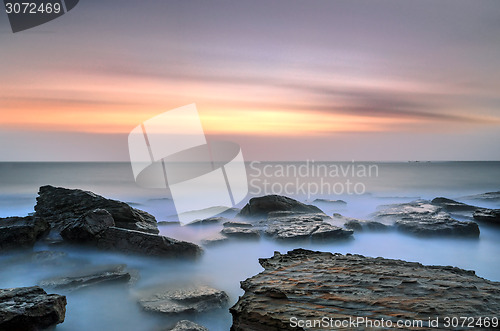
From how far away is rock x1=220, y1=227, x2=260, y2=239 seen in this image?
34.2 feet

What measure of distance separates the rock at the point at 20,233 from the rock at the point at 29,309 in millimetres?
4125

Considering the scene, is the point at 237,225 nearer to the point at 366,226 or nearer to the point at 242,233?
the point at 242,233

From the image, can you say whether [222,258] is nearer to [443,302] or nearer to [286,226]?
[286,226]

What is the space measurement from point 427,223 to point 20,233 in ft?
38.5

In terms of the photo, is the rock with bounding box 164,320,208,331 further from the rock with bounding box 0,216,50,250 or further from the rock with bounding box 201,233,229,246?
the rock with bounding box 0,216,50,250

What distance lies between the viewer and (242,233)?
10578mm

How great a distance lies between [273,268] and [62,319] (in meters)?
3.14

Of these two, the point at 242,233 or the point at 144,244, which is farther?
the point at 242,233

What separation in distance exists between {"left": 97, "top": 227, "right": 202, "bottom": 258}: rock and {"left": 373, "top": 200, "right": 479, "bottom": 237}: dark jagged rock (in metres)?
7.06

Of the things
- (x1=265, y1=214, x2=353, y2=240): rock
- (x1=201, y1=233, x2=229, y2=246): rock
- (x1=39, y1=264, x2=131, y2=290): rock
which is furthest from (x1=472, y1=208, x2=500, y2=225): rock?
(x1=39, y1=264, x2=131, y2=290): rock

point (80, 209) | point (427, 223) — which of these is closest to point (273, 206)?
point (427, 223)

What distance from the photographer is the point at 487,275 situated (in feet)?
28.0

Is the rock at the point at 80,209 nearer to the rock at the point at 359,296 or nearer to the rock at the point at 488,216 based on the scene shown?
the rock at the point at 359,296

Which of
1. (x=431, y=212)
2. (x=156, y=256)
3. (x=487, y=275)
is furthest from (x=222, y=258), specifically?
(x=431, y=212)
